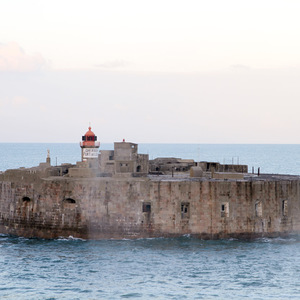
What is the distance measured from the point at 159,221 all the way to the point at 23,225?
1260 centimetres

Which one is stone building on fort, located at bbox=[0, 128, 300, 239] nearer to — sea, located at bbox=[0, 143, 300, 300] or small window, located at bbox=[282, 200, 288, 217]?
small window, located at bbox=[282, 200, 288, 217]

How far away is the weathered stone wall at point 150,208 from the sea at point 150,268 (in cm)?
97

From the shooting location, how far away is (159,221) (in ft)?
164

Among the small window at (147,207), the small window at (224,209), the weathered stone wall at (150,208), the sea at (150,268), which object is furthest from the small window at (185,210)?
the small window at (224,209)

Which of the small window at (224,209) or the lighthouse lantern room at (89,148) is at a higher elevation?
the lighthouse lantern room at (89,148)

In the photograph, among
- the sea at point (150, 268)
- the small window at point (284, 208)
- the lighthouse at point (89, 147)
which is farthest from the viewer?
the lighthouse at point (89, 147)

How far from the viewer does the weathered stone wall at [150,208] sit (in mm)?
49969

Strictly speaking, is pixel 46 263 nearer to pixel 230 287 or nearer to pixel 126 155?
pixel 230 287

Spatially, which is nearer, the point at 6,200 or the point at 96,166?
the point at 6,200

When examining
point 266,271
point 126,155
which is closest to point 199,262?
point 266,271

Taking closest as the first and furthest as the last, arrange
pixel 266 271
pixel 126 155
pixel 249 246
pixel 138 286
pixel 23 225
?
1. pixel 138 286
2. pixel 266 271
3. pixel 249 246
4. pixel 23 225
5. pixel 126 155

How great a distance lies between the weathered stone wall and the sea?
97 centimetres

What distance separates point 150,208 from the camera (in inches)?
1971

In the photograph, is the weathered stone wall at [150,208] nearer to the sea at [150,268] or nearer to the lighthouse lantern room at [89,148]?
the sea at [150,268]
